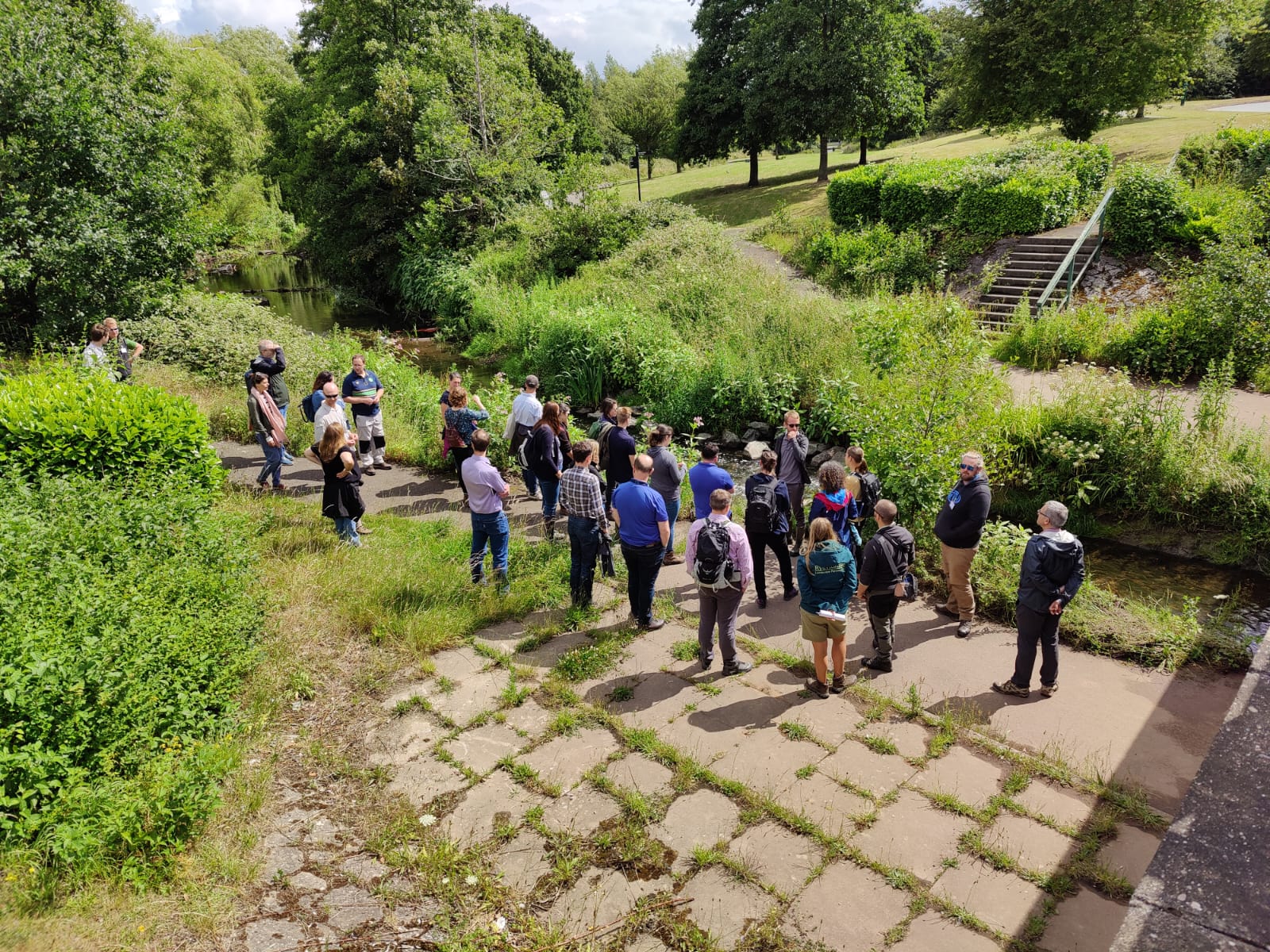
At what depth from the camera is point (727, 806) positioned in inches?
196

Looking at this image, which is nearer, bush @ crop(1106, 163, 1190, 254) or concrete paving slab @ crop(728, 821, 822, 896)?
concrete paving slab @ crop(728, 821, 822, 896)

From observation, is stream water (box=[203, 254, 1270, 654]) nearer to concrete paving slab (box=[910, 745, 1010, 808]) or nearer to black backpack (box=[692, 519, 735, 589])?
concrete paving slab (box=[910, 745, 1010, 808])

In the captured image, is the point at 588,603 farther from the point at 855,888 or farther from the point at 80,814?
the point at 80,814

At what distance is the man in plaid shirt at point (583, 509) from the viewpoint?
6941 millimetres

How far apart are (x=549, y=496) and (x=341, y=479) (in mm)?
2393

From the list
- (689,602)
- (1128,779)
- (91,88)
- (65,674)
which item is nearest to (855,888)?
(1128,779)

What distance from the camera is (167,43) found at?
116ft

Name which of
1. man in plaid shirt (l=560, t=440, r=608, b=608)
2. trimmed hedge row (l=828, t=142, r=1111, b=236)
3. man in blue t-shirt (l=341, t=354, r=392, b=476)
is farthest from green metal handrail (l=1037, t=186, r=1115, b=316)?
man in blue t-shirt (l=341, t=354, r=392, b=476)

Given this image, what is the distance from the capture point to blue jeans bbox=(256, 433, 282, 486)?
9820mm

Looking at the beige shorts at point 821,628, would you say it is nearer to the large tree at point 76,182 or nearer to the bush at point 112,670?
the bush at point 112,670

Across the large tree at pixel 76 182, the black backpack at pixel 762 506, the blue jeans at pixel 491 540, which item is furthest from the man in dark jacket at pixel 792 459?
the large tree at pixel 76 182

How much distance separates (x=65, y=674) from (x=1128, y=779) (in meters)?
6.86

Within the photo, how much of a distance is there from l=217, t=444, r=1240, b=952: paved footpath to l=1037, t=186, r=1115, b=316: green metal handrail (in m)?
Answer: 11.0

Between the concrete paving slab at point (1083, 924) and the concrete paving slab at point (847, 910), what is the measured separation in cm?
75
